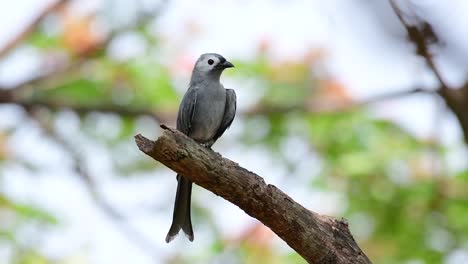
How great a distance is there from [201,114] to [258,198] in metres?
1.29

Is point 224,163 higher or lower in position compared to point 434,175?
lower

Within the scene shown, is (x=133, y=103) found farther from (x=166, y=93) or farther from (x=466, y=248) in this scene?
(x=466, y=248)

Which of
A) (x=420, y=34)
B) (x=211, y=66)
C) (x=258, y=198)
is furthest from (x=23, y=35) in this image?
(x=420, y=34)

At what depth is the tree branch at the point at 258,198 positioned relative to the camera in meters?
4.44

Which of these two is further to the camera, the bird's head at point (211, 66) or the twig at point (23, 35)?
the twig at point (23, 35)

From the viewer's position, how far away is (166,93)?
10984 mm

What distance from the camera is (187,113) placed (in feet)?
19.0

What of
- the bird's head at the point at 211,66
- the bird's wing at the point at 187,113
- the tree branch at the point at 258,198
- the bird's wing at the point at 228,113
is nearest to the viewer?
the tree branch at the point at 258,198

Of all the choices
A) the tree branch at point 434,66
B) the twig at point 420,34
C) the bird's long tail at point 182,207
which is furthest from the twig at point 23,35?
the twig at point 420,34

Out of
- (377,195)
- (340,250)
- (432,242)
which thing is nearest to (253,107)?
(377,195)

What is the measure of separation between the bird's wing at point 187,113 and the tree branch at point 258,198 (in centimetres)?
120

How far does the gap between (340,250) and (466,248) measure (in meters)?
5.33

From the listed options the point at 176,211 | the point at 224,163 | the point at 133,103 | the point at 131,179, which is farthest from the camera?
the point at 131,179

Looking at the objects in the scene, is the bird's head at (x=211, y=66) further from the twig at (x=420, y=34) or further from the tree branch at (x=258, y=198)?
the twig at (x=420, y=34)
